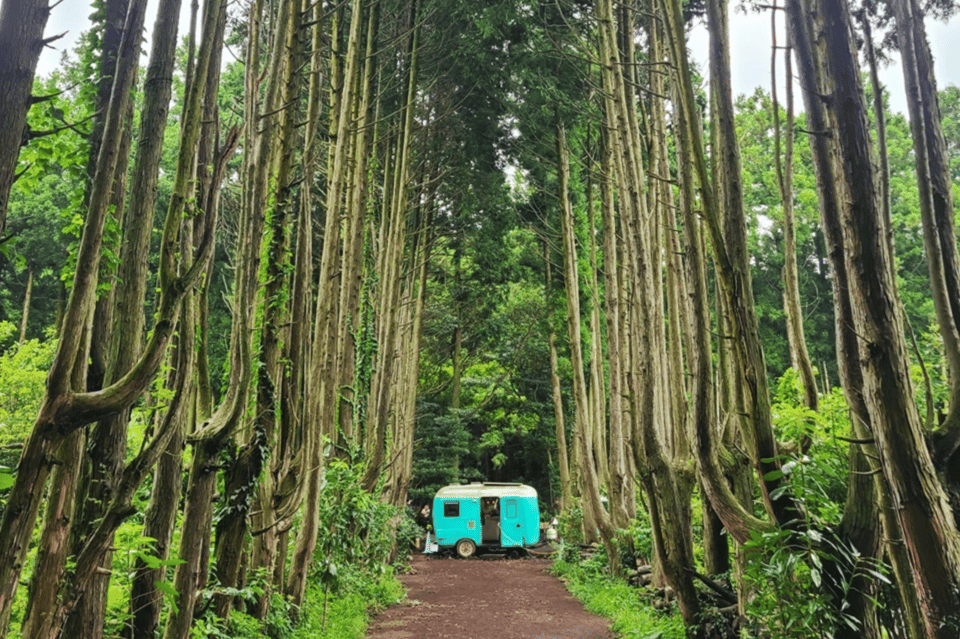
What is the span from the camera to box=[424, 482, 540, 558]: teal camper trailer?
20.4 meters

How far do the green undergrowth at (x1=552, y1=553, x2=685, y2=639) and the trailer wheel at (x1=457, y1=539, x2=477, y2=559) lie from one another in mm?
5924

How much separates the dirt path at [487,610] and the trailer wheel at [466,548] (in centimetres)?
354

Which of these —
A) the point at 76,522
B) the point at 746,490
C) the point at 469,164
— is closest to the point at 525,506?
the point at 469,164

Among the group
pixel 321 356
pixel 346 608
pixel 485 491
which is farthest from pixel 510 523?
pixel 321 356

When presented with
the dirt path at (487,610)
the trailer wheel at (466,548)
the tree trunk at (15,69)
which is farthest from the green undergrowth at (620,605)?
the tree trunk at (15,69)

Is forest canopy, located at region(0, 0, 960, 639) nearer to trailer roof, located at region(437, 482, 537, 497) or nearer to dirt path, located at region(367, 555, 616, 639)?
dirt path, located at region(367, 555, 616, 639)

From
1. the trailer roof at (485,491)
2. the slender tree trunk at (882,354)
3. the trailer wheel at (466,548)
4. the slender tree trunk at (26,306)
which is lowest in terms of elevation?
the trailer wheel at (466,548)

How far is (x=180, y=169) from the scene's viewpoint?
306 cm

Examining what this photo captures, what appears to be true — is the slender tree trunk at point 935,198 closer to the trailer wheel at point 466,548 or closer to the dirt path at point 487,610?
the dirt path at point 487,610

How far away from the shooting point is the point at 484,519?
816 inches

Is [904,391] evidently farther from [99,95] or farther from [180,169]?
[99,95]

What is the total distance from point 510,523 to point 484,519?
85 cm

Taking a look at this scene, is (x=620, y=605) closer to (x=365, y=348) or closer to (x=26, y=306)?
(x=365, y=348)

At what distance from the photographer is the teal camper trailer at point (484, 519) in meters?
20.4
